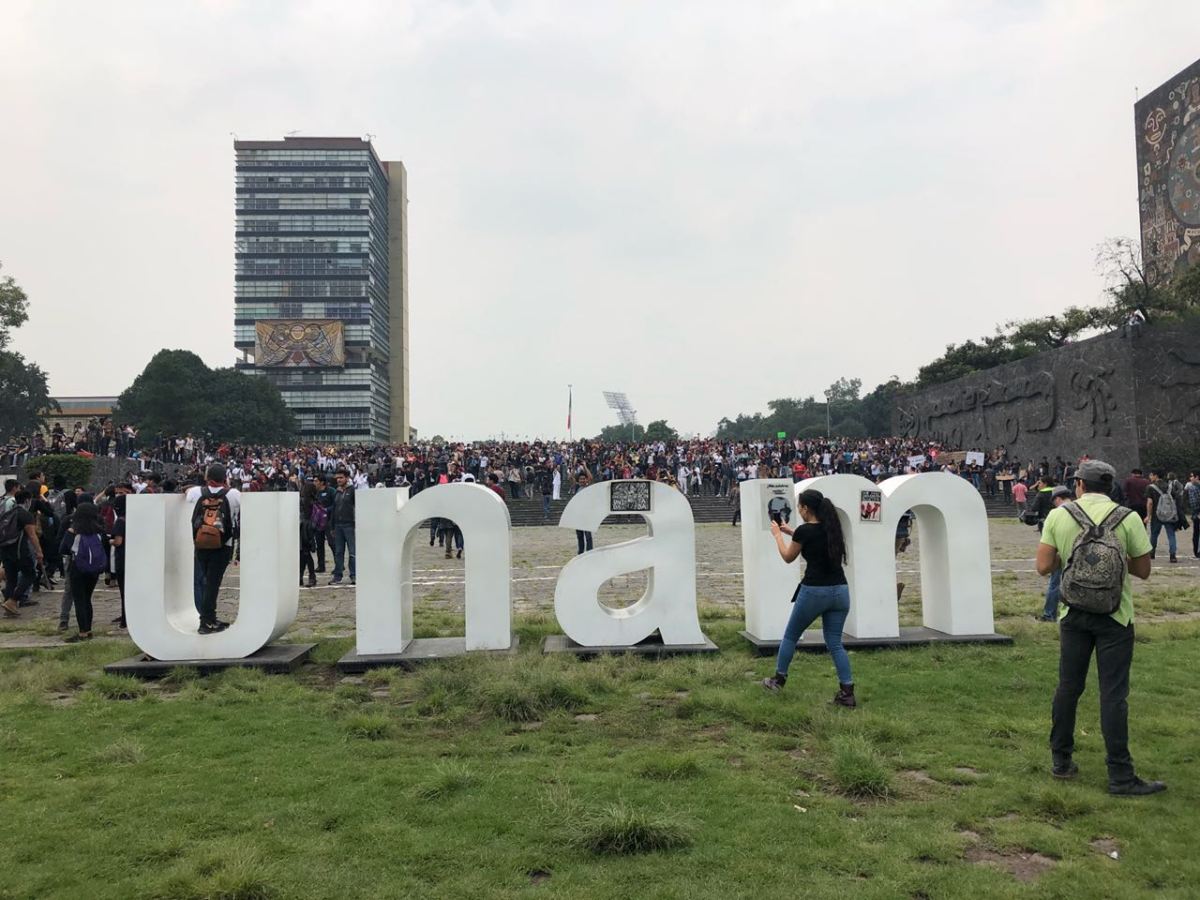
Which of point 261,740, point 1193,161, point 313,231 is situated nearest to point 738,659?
point 261,740

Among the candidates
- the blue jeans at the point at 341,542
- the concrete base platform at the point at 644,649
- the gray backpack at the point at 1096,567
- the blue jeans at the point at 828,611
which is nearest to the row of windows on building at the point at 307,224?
the blue jeans at the point at 341,542

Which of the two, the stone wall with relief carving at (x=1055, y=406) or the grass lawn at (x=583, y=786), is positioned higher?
the stone wall with relief carving at (x=1055, y=406)

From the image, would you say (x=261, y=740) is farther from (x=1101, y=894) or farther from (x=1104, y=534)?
(x=1104, y=534)

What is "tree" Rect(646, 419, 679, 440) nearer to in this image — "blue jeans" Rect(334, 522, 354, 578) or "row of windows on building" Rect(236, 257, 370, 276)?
"row of windows on building" Rect(236, 257, 370, 276)

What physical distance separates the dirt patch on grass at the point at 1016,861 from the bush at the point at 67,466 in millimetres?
26382

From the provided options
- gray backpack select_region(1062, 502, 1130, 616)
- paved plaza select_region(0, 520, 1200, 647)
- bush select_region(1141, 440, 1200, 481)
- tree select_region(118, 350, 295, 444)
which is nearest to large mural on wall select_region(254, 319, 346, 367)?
tree select_region(118, 350, 295, 444)

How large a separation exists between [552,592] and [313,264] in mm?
102463

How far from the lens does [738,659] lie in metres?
7.29

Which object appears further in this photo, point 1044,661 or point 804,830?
point 1044,661

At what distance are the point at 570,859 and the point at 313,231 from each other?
112071 millimetres

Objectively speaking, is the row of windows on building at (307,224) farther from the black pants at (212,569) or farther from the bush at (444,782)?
the bush at (444,782)

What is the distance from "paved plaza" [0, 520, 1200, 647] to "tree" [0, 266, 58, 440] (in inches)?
1462

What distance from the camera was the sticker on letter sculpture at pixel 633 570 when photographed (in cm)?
765

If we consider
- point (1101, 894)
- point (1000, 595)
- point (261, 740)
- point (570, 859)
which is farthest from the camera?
point (1000, 595)
